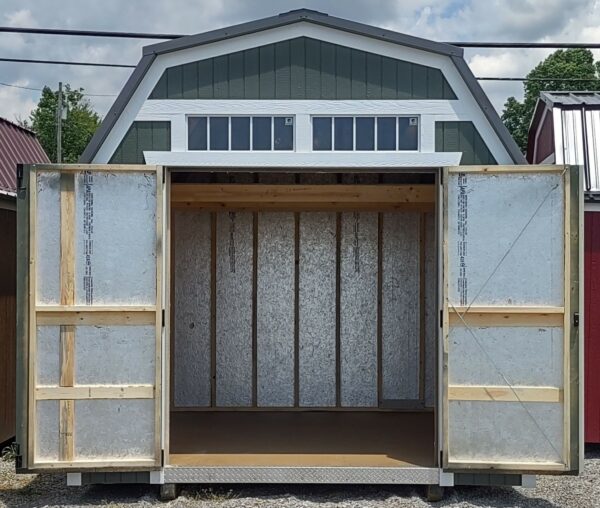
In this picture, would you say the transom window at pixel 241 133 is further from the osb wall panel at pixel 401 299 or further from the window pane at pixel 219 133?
the osb wall panel at pixel 401 299

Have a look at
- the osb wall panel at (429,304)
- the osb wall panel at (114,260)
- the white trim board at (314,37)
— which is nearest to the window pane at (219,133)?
the white trim board at (314,37)

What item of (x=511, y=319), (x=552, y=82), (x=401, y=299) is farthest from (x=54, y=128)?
(x=511, y=319)

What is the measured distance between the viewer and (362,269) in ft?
24.8

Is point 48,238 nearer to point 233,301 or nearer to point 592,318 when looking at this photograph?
point 233,301

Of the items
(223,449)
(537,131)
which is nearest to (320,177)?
(223,449)

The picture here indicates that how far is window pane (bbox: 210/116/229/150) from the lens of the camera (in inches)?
210

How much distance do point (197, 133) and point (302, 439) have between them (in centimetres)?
257

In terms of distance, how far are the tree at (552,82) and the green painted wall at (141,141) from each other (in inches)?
979

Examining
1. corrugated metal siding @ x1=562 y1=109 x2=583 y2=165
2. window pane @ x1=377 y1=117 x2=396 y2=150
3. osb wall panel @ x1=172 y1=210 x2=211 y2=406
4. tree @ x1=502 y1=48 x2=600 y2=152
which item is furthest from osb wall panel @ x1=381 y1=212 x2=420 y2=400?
tree @ x1=502 y1=48 x2=600 y2=152

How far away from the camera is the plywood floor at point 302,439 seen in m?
5.38

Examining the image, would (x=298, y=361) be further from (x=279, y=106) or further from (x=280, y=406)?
(x=279, y=106)

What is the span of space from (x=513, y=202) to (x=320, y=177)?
7.03 ft

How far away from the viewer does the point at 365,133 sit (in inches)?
210

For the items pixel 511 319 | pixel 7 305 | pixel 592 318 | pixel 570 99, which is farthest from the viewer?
pixel 570 99
